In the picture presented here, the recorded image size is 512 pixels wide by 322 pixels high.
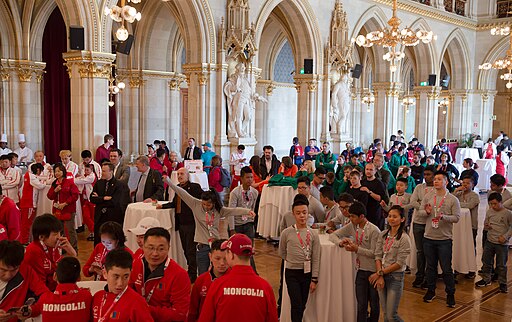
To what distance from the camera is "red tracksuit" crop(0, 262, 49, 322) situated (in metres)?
3.56

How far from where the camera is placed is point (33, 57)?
52.1ft

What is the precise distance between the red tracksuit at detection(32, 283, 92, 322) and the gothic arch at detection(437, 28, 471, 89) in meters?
23.7

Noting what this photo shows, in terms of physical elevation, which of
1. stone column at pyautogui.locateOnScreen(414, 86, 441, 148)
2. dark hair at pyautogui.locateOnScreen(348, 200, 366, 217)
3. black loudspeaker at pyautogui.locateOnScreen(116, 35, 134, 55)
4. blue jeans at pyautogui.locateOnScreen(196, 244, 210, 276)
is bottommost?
blue jeans at pyautogui.locateOnScreen(196, 244, 210, 276)

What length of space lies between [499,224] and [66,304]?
5.77m

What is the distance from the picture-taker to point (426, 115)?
23.3 m

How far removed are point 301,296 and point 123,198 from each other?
300 centimetres

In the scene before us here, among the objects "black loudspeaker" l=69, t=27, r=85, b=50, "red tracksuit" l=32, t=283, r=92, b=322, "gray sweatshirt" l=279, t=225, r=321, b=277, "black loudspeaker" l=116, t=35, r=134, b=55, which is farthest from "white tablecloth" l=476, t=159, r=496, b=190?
"red tracksuit" l=32, t=283, r=92, b=322

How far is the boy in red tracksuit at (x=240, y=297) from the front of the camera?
3088mm

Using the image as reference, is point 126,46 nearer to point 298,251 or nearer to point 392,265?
point 298,251

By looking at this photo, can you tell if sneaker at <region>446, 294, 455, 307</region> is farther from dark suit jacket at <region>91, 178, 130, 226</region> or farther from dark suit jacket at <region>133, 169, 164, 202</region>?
dark suit jacket at <region>91, 178, 130, 226</region>

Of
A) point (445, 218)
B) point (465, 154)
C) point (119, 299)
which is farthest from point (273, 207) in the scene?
point (465, 154)

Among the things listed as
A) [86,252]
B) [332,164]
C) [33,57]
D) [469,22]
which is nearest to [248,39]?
[332,164]

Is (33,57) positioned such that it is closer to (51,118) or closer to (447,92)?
(51,118)

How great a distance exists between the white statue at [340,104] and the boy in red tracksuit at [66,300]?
14989 millimetres
